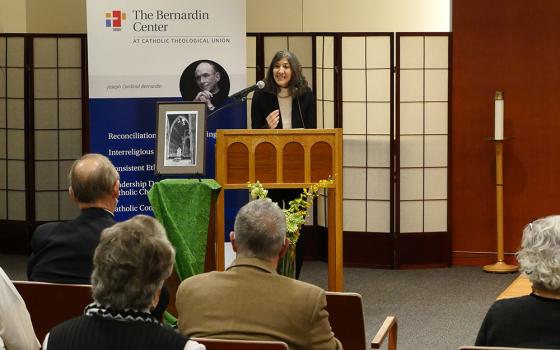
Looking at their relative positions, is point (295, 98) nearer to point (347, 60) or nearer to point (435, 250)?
point (347, 60)

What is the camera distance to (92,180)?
11.8 ft

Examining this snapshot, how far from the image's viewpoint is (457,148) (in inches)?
296

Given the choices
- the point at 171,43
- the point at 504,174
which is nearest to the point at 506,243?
the point at 504,174

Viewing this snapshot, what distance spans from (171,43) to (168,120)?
83 centimetres

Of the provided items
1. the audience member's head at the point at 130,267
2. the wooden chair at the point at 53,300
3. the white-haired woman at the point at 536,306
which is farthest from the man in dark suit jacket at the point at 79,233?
the white-haired woman at the point at 536,306

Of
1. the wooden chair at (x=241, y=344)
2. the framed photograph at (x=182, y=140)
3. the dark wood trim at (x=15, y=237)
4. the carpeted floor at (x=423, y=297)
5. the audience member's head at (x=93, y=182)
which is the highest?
the framed photograph at (x=182, y=140)

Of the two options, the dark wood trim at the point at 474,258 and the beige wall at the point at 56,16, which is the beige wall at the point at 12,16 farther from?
the dark wood trim at the point at 474,258

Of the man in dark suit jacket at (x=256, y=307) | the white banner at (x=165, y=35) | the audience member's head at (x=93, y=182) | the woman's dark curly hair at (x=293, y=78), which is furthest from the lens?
the white banner at (x=165, y=35)

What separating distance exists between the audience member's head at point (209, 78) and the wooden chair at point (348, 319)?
3.32 m

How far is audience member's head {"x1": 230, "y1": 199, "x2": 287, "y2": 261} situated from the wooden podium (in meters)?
2.36

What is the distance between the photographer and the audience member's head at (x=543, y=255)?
2.77 metres

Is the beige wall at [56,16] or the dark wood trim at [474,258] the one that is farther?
the beige wall at [56,16]

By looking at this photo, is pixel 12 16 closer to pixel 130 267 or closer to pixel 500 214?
pixel 500 214

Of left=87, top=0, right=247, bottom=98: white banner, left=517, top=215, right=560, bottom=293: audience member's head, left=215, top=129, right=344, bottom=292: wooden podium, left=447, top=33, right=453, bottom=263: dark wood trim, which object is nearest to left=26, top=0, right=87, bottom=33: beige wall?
left=87, top=0, right=247, bottom=98: white banner
